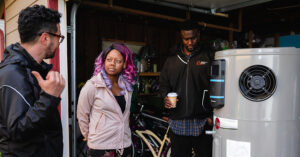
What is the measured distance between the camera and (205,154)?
251 centimetres

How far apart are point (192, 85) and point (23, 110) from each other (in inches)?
68.7

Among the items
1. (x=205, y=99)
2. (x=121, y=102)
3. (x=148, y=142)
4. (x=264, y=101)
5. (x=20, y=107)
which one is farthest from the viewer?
(x=148, y=142)

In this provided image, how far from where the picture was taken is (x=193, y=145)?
2.56 metres

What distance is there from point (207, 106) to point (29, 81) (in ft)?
5.83

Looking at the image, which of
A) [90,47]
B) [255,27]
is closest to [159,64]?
[90,47]

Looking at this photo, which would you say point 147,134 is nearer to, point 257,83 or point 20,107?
point 257,83

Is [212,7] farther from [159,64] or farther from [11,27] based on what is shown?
[11,27]

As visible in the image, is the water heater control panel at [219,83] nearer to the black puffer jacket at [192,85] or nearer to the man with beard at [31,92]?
the black puffer jacket at [192,85]

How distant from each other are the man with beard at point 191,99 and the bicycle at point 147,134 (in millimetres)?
1170

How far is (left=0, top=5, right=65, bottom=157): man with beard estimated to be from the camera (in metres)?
1.17

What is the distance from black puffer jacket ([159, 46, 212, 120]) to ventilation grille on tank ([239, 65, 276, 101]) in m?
0.61

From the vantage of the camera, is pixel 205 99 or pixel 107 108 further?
pixel 205 99

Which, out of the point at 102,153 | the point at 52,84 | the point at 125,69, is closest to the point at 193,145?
the point at 102,153

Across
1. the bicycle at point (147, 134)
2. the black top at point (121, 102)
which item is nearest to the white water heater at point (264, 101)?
the black top at point (121, 102)
